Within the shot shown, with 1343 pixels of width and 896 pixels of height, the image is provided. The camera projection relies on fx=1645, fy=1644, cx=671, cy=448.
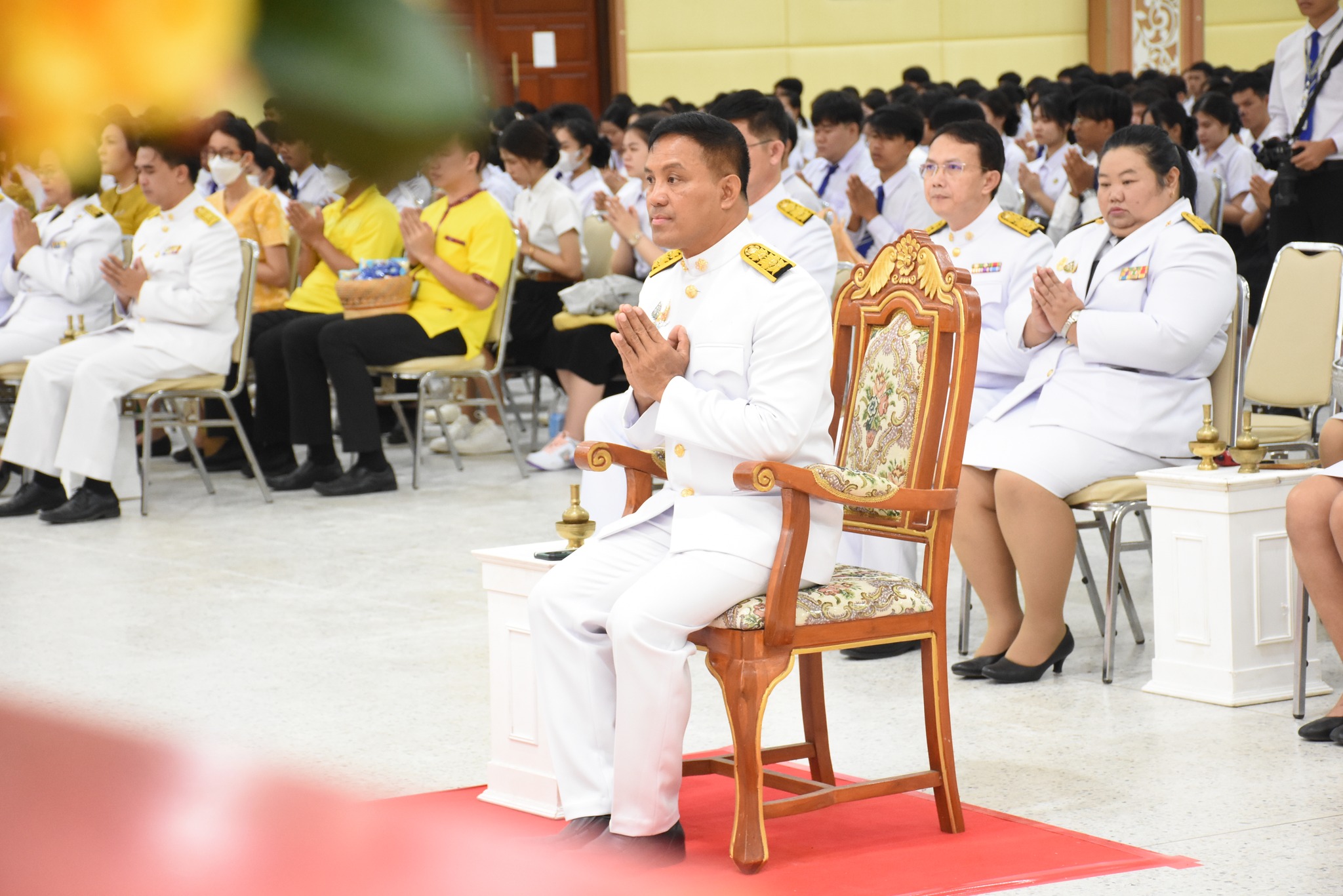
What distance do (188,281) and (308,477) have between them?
2.79 ft

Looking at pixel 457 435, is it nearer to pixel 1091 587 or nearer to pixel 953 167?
pixel 953 167

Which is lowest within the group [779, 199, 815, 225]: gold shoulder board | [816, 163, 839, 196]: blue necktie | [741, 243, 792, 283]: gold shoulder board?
[741, 243, 792, 283]: gold shoulder board

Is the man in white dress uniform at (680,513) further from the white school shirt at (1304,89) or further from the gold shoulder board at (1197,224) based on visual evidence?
the white school shirt at (1304,89)

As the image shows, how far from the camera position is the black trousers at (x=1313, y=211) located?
5.25 metres

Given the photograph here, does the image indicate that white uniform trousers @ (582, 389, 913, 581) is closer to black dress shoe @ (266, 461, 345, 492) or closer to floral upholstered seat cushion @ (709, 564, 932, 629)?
floral upholstered seat cushion @ (709, 564, 932, 629)

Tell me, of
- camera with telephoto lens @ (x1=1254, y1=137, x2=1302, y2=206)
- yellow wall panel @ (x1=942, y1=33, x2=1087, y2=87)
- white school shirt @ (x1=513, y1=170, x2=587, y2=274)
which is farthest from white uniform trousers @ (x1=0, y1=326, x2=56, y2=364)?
yellow wall panel @ (x1=942, y1=33, x2=1087, y2=87)

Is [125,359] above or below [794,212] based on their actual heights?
below

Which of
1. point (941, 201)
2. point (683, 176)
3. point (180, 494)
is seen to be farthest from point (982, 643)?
point (180, 494)

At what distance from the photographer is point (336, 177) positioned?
34 cm

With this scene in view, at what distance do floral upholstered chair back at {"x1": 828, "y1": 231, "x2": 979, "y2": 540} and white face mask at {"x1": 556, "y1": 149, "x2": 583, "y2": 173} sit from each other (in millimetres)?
5050

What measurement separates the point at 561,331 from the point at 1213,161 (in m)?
3.18

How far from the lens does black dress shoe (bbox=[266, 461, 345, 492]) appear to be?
5.87m

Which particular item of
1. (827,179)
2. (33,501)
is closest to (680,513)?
(33,501)

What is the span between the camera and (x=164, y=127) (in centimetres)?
34
